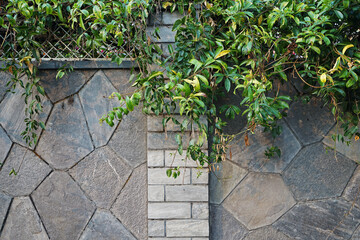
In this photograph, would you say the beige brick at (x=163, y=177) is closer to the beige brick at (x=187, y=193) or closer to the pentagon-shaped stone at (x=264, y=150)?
the beige brick at (x=187, y=193)

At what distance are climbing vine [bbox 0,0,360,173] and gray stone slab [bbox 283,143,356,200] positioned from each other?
0.17 metres

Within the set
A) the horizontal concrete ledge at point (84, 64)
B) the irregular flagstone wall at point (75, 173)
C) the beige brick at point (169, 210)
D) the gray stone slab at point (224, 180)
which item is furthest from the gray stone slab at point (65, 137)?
the gray stone slab at point (224, 180)

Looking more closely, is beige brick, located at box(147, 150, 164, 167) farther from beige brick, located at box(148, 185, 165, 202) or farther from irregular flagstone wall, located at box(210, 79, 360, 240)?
irregular flagstone wall, located at box(210, 79, 360, 240)

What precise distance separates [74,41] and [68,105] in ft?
1.31

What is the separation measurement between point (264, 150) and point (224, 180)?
1.04 feet

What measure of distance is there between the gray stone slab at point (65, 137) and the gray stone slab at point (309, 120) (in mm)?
1298

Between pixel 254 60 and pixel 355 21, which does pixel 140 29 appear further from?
pixel 355 21

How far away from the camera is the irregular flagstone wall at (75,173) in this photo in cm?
226

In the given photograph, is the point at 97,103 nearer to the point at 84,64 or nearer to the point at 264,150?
the point at 84,64

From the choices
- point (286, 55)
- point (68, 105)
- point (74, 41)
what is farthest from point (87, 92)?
point (286, 55)

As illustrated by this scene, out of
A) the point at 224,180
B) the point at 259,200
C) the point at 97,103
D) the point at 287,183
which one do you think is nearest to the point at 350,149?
the point at 287,183

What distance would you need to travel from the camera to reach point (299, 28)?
1.94 meters

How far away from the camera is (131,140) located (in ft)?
7.41

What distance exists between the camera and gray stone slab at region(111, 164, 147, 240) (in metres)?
2.26
